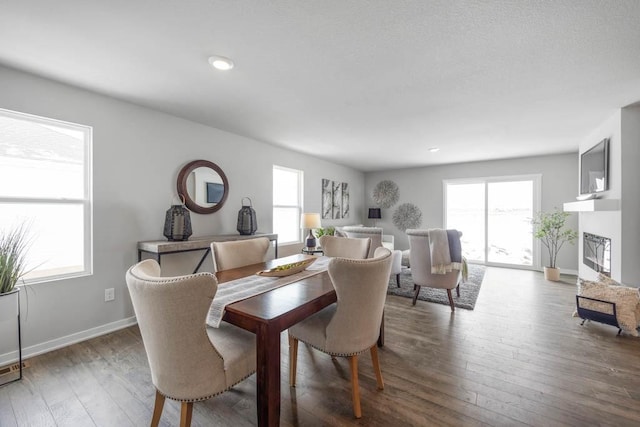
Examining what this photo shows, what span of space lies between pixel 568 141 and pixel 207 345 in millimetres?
5577

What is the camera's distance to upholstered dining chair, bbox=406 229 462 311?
126 inches

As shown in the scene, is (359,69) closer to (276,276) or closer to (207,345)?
(276,276)

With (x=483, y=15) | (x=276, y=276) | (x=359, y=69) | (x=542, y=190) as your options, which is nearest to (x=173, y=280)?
(x=276, y=276)

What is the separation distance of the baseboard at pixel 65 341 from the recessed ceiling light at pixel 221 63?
8.61ft

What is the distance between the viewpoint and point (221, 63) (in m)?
1.98

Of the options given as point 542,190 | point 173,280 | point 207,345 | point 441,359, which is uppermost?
point 542,190

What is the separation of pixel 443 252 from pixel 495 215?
11.3ft

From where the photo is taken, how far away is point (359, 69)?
207 cm

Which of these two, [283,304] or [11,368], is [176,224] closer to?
[11,368]

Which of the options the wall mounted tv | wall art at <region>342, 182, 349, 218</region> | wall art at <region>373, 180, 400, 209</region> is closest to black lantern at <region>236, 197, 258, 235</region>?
wall art at <region>342, 182, 349, 218</region>

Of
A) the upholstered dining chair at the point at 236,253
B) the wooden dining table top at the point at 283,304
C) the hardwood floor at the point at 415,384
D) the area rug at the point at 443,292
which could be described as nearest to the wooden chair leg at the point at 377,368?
the hardwood floor at the point at 415,384

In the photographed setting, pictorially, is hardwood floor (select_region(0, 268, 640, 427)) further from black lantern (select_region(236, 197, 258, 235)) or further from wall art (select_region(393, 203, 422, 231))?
wall art (select_region(393, 203, 422, 231))

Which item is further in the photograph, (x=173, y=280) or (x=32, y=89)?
(x=32, y=89)

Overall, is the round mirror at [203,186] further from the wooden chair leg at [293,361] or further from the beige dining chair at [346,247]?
the wooden chair leg at [293,361]
